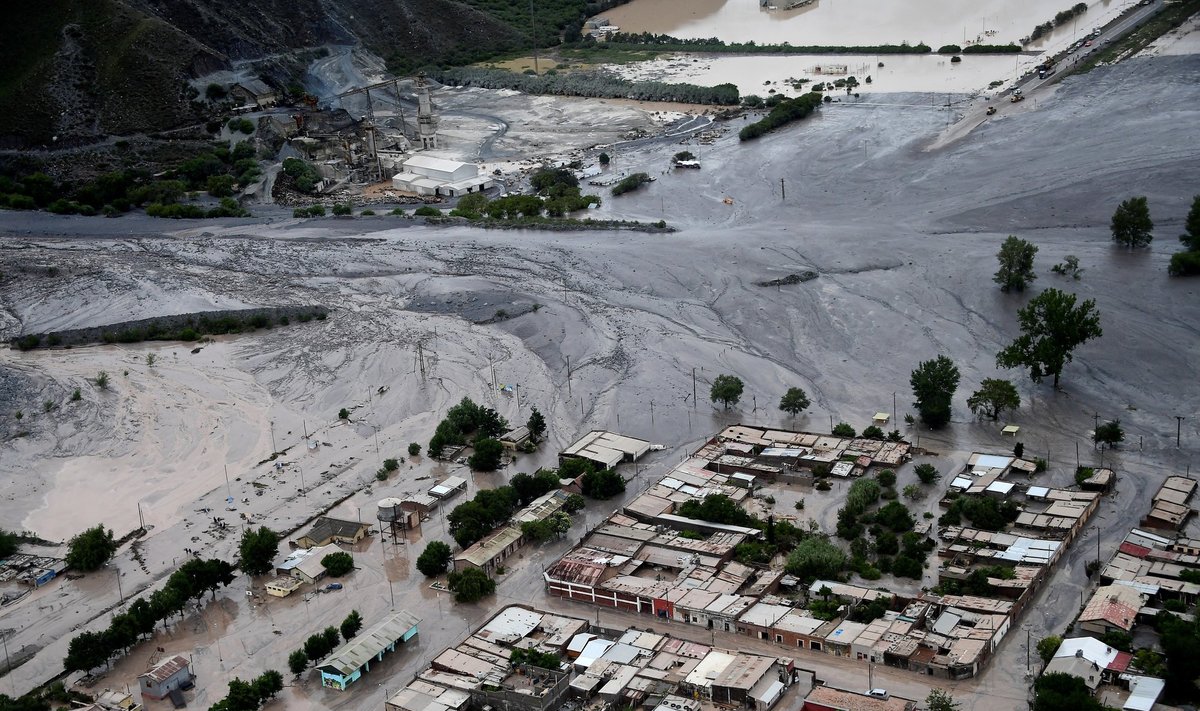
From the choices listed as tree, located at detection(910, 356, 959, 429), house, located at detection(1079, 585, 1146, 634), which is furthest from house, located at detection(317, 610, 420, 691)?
tree, located at detection(910, 356, 959, 429)

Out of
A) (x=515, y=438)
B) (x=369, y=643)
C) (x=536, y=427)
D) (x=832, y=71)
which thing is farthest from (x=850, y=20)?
(x=369, y=643)

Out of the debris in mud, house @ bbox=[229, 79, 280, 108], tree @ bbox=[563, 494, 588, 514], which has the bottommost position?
tree @ bbox=[563, 494, 588, 514]

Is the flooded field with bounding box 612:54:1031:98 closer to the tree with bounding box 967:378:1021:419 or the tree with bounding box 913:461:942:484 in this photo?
the tree with bounding box 967:378:1021:419

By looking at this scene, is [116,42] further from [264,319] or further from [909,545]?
[909,545]

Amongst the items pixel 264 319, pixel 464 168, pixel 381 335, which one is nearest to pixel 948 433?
pixel 381 335

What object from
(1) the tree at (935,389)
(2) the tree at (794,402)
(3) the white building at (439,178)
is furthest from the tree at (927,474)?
(3) the white building at (439,178)

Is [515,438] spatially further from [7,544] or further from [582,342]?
[7,544]

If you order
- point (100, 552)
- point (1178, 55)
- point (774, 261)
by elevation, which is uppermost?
point (1178, 55)
